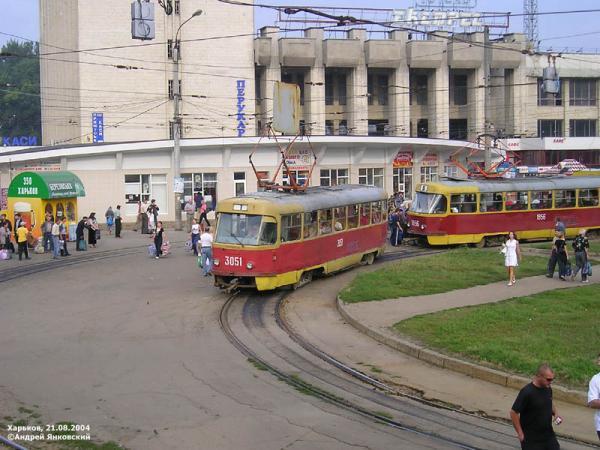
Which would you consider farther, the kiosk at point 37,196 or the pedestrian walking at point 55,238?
the kiosk at point 37,196

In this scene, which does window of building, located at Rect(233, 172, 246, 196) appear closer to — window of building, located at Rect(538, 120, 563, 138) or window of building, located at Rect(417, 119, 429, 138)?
window of building, located at Rect(417, 119, 429, 138)

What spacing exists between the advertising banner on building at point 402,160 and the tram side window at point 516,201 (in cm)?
2187

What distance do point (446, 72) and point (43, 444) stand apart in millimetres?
62819

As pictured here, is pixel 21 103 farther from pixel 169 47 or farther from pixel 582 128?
pixel 582 128

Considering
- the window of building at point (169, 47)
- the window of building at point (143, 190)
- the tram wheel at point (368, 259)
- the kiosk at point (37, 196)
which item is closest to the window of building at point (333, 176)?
the window of building at point (143, 190)

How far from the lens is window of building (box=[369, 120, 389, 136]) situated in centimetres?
6922

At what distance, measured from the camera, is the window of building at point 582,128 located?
75812 millimetres

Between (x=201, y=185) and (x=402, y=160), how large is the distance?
1529cm

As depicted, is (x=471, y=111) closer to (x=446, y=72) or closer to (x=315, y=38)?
(x=446, y=72)

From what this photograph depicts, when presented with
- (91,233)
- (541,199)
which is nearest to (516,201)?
(541,199)

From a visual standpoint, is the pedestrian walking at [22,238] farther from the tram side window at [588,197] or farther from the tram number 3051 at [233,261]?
the tram side window at [588,197]

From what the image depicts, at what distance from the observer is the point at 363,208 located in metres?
28.0

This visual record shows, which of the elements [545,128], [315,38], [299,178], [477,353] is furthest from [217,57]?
[477,353]

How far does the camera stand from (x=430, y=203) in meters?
34.1
